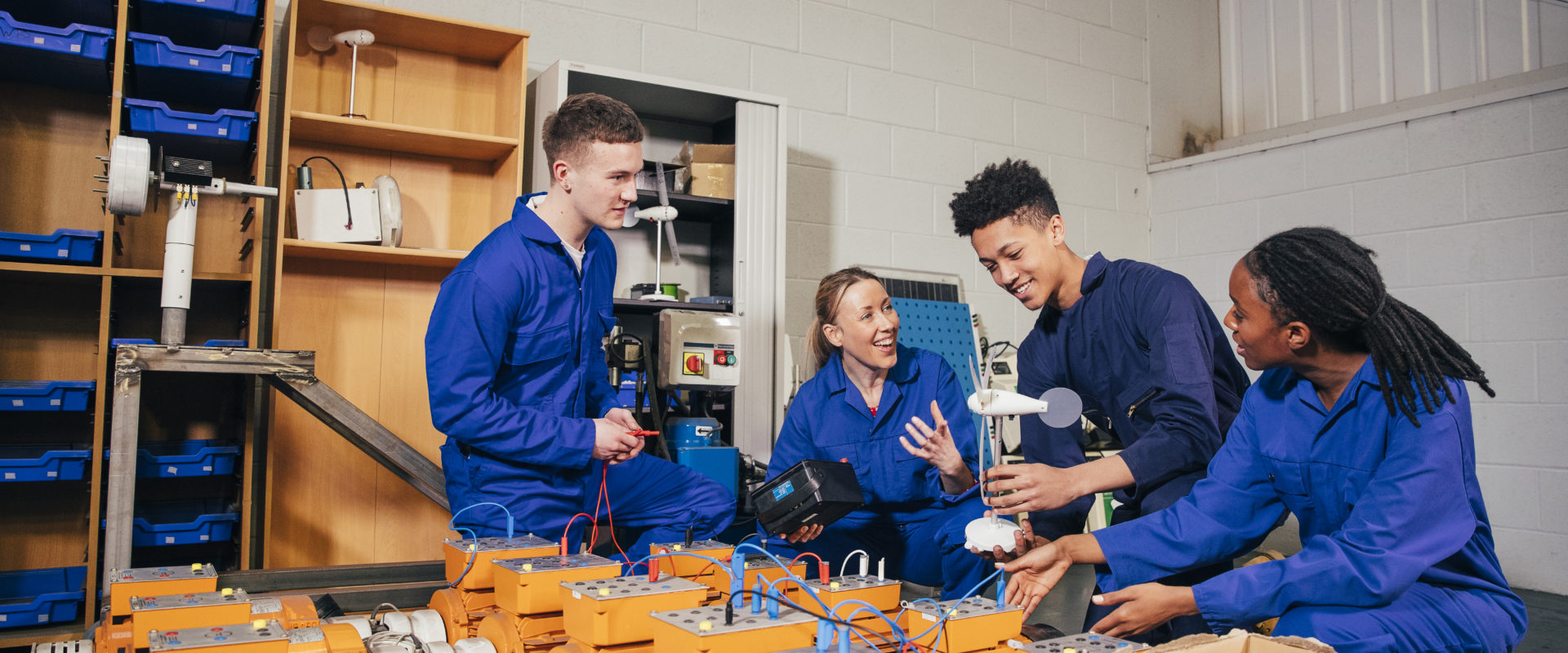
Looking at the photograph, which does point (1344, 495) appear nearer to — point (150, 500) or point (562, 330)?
point (562, 330)

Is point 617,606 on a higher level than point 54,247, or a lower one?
lower

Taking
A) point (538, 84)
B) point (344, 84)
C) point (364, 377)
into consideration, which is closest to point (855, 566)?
point (364, 377)

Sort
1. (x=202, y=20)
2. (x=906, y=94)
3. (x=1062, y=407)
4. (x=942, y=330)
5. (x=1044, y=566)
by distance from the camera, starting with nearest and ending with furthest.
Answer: (x=1044, y=566) → (x=1062, y=407) → (x=202, y=20) → (x=942, y=330) → (x=906, y=94)

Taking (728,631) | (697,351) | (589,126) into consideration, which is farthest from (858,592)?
(697,351)

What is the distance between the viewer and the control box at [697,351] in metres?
3.06

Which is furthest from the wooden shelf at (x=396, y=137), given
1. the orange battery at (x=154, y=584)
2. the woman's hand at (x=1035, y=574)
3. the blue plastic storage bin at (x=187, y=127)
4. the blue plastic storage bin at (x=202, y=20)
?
the woman's hand at (x=1035, y=574)

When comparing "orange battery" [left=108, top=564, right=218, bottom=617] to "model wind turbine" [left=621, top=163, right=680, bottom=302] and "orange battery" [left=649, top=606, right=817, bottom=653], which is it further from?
"model wind turbine" [left=621, top=163, right=680, bottom=302]

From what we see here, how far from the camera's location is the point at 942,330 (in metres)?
4.14

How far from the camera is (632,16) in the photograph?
3736mm

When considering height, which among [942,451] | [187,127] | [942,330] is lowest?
[942,451]

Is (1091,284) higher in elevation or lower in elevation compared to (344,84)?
lower

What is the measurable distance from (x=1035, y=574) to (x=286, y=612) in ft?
3.87

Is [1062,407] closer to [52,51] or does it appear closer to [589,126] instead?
[589,126]

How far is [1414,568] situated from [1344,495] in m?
0.17
